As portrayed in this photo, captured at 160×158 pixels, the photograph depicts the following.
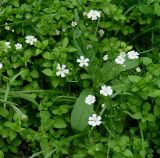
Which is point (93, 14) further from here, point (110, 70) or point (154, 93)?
point (154, 93)

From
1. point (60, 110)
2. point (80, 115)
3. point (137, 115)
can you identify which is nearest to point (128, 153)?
point (137, 115)

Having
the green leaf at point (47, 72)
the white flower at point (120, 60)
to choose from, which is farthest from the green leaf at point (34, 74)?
the white flower at point (120, 60)

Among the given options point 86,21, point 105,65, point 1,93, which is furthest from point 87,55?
point 1,93

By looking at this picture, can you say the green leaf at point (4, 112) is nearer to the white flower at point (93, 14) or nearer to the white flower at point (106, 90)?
the white flower at point (106, 90)

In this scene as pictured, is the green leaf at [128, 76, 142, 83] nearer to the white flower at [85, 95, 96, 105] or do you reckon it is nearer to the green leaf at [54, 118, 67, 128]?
the white flower at [85, 95, 96, 105]

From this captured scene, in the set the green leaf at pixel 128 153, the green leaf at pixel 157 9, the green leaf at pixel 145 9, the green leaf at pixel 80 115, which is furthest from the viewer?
the green leaf at pixel 145 9

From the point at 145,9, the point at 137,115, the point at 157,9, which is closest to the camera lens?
the point at 137,115

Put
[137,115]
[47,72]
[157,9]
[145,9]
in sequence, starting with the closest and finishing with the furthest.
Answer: [137,115]
[47,72]
[157,9]
[145,9]

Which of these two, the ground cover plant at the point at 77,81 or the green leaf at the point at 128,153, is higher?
the ground cover plant at the point at 77,81
